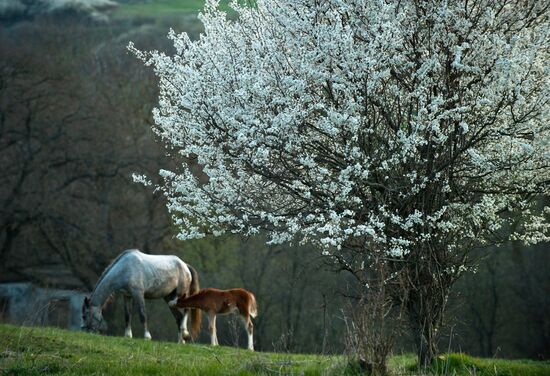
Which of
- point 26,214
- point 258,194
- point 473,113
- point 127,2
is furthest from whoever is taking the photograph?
point 127,2

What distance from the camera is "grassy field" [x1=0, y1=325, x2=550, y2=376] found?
32.3 feet

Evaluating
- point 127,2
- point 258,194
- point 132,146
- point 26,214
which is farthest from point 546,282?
point 127,2

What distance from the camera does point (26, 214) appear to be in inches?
1278

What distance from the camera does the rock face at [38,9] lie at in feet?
133

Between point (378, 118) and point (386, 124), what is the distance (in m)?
0.22

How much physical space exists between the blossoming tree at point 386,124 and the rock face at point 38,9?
30.8 metres

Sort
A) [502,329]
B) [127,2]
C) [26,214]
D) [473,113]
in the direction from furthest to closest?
[127,2], [502,329], [26,214], [473,113]

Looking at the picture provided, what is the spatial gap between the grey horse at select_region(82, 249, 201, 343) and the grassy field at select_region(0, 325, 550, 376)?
239cm

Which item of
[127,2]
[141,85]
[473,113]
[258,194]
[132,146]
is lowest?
[258,194]

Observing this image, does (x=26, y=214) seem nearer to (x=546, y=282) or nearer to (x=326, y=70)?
(x=546, y=282)

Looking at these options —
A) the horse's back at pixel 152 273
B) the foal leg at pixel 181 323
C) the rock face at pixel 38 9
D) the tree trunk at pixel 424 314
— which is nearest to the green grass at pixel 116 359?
the tree trunk at pixel 424 314

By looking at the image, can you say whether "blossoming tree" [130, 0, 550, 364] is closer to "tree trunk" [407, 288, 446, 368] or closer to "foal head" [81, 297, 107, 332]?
"tree trunk" [407, 288, 446, 368]

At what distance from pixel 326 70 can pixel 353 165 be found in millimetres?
1355

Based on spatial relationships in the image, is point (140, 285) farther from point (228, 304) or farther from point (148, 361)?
point (148, 361)
